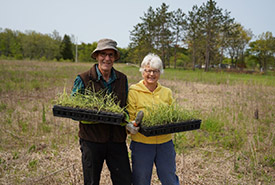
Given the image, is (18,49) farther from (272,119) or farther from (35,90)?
(272,119)

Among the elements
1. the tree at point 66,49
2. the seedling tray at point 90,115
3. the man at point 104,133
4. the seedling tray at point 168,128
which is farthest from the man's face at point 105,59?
the tree at point 66,49

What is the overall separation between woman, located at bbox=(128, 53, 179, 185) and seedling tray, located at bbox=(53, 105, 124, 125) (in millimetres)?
350

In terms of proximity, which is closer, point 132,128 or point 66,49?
point 132,128

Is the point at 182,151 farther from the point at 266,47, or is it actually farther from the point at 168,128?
the point at 266,47

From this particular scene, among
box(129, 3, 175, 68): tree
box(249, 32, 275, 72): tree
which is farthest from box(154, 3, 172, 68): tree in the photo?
box(249, 32, 275, 72): tree

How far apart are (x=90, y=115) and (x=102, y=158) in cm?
56

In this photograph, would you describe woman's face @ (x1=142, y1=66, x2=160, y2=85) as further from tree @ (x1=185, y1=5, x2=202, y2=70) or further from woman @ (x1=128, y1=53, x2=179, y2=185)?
tree @ (x1=185, y1=5, x2=202, y2=70)

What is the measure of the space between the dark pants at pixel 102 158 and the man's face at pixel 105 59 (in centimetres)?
71

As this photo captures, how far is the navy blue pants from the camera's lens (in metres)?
1.96

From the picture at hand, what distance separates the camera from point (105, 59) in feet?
6.35

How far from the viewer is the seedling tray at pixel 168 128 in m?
1.69

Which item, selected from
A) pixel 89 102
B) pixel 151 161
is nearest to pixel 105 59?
pixel 89 102

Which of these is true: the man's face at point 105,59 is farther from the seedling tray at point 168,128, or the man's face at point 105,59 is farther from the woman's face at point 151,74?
the seedling tray at point 168,128

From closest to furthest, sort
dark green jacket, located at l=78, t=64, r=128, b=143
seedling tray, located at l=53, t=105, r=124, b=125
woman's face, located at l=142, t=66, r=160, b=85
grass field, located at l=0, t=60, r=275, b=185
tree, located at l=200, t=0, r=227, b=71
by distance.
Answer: seedling tray, located at l=53, t=105, r=124, b=125, dark green jacket, located at l=78, t=64, r=128, b=143, woman's face, located at l=142, t=66, r=160, b=85, grass field, located at l=0, t=60, r=275, b=185, tree, located at l=200, t=0, r=227, b=71
